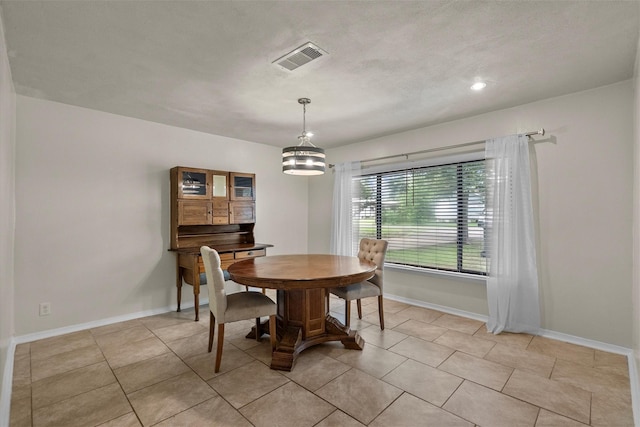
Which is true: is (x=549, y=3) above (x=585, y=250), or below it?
above

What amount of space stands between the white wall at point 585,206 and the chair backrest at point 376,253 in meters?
1.56

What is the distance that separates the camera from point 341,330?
2.88 m

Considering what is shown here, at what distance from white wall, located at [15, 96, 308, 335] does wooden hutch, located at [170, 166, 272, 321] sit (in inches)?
8.7

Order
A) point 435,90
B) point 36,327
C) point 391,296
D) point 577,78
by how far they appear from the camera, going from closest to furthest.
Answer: point 577,78
point 435,90
point 36,327
point 391,296

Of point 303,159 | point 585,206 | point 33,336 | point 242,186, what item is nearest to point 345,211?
point 242,186

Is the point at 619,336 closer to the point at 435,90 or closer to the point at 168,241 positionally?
the point at 435,90

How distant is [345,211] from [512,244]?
90.7 inches

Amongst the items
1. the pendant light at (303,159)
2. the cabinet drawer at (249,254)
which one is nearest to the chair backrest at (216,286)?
the pendant light at (303,159)

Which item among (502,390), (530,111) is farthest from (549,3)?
(502,390)

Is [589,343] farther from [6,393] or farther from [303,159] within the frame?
[6,393]

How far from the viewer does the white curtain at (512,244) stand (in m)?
3.15

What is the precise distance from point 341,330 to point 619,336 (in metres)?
2.43

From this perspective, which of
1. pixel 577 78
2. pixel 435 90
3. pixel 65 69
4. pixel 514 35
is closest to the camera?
pixel 514 35

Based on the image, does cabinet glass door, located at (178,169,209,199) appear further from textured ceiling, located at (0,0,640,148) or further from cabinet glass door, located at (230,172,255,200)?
textured ceiling, located at (0,0,640,148)
